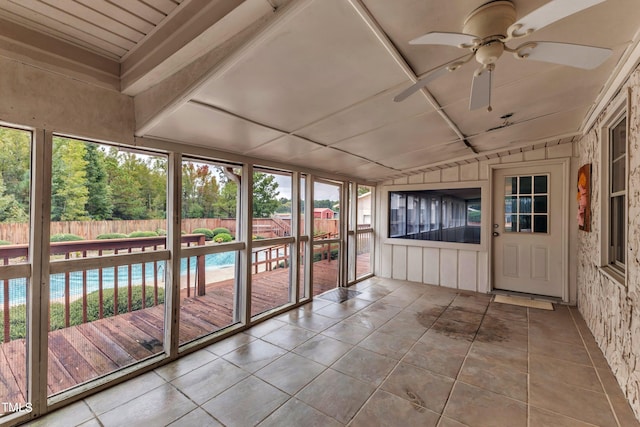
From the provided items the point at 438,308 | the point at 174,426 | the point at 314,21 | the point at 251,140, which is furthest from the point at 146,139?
the point at 438,308

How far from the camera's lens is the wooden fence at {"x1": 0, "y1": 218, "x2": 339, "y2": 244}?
6.48 feet

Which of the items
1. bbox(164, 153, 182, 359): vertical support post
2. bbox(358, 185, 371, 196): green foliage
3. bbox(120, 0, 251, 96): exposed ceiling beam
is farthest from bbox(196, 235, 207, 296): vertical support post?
bbox(358, 185, 371, 196): green foliage

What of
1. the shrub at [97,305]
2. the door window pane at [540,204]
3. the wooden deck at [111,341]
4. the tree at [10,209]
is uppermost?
the door window pane at [540,204]

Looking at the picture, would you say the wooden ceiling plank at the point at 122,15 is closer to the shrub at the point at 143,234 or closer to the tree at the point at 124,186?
the tree at the point at 124,186

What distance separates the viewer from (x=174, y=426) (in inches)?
75.3

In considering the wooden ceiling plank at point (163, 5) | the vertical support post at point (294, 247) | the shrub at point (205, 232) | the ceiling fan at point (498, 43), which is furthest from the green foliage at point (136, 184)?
the ceiling fan at point (498, 43)

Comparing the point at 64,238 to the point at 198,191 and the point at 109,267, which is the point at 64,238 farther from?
the point at 198,191

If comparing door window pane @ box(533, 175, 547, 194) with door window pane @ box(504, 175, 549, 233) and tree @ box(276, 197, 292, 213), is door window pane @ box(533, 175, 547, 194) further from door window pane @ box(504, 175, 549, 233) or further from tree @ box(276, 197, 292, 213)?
tree @ box(276, 197, 292, 213)

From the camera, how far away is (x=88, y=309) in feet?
7.88

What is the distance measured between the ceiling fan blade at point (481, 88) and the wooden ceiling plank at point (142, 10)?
6.29 ft

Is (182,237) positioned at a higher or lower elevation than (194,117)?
lower

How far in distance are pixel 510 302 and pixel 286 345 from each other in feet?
12.1

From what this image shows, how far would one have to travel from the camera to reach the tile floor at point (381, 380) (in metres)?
2.00

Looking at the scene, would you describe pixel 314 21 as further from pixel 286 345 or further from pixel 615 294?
pixel 615 294
